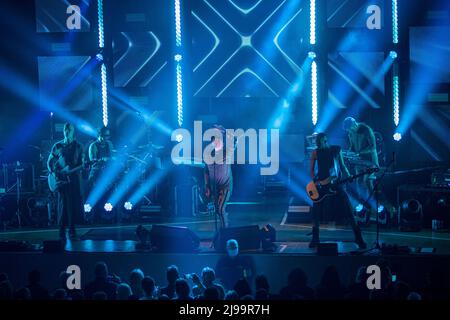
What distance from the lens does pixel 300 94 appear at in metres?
13.5

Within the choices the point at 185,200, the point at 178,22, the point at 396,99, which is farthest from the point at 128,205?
the point at 396,99

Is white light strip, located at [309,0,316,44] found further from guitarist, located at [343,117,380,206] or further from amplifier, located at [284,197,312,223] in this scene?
amplifier, located at [284,197,312,223]

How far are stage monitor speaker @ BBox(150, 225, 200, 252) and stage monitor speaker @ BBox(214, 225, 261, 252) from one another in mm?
336

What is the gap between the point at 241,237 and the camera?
Answer: 957 cm

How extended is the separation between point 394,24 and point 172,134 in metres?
4.60

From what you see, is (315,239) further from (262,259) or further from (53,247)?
(53,247)

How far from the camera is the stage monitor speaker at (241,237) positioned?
9.49 metres

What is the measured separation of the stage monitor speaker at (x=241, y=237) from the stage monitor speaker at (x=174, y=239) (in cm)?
34

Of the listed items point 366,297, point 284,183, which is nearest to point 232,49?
point 284,183

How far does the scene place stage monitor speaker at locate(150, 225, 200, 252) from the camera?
948 centimetres

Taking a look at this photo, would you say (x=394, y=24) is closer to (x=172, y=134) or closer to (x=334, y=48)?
(x=334, y=48)

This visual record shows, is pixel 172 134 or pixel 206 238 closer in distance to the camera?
pixel 206 238

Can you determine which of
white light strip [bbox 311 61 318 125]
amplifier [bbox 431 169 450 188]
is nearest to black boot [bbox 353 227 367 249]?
amplifier [bbox 431 169 450 188]

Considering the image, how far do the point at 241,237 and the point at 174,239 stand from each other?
0.93 m
